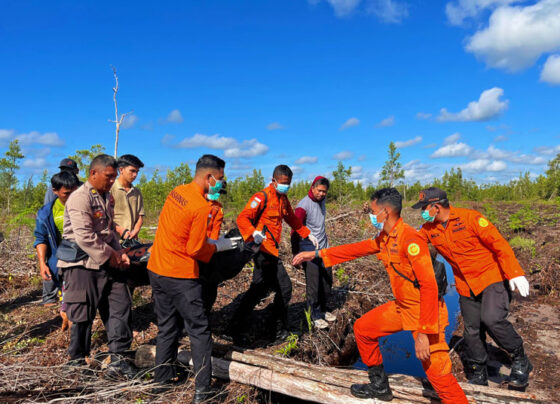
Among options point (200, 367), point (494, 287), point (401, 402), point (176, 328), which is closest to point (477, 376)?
point (494, 287)

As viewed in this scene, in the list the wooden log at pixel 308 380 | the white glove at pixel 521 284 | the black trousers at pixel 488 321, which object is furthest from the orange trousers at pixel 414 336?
the white glove at pixel 521 284

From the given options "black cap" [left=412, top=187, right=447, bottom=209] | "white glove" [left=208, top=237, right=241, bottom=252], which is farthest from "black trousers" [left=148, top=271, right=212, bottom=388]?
"black cap" [left=412, top=187, right=447, bottom=209]

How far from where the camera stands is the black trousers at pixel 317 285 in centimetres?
514

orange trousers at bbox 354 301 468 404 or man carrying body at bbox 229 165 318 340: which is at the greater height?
man carrying body at bbox 229 165 318 340

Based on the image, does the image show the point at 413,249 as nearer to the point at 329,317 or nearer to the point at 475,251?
the point at 475,251

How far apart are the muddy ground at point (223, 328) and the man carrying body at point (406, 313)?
1.09 metres

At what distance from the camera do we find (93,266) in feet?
11.4

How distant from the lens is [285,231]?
9.45 m

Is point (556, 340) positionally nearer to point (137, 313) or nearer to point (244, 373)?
point (244, 373)

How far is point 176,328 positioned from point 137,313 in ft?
8.21

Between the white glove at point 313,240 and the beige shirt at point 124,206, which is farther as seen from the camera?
the white glove at point 313,240

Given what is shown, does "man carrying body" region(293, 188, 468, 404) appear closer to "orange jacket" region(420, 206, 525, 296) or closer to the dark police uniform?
"orange jacket" region(420, 206, 525, 296)

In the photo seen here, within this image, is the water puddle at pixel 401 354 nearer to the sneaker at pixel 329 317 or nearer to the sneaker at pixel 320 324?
the sneaker at pixel 329 317

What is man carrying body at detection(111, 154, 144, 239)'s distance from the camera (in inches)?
188
